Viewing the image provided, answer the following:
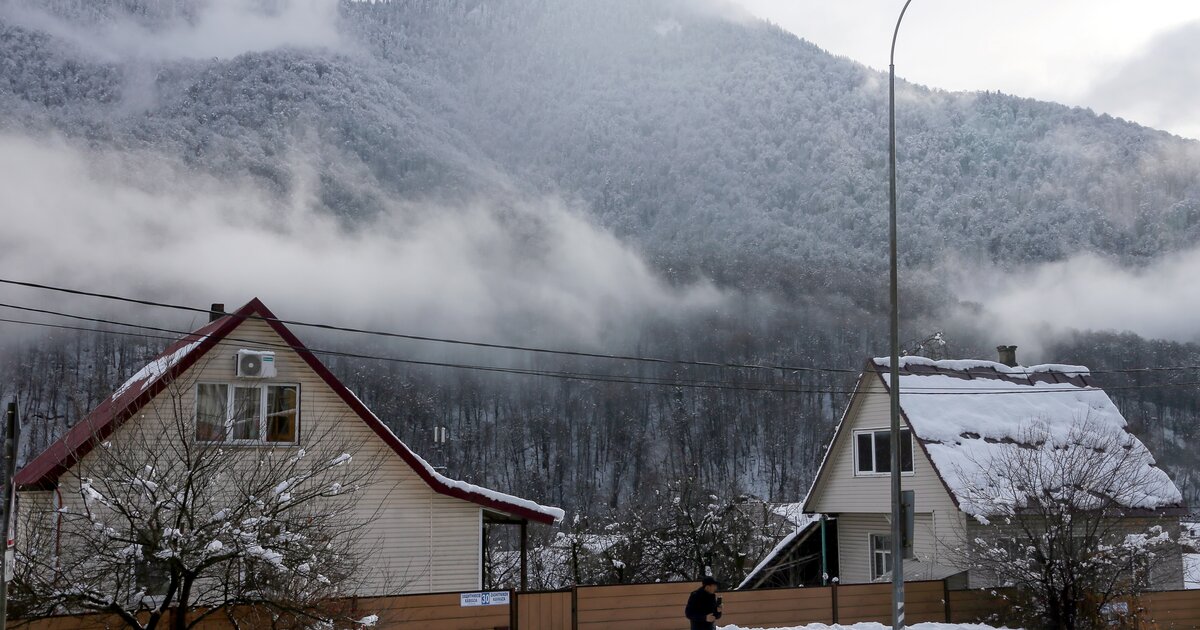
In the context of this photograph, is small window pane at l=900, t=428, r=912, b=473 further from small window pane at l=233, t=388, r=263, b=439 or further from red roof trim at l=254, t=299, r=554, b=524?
small window pane at l=233, t=388, r=263, b=439

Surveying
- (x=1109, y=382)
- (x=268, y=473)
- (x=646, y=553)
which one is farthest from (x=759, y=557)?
(x=1109, y=382)

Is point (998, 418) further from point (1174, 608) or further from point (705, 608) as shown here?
point (705, 608)

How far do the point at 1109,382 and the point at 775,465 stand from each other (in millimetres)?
63165

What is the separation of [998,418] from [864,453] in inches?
164

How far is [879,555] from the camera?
34.2m

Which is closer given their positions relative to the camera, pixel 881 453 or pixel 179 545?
pixel 179 545

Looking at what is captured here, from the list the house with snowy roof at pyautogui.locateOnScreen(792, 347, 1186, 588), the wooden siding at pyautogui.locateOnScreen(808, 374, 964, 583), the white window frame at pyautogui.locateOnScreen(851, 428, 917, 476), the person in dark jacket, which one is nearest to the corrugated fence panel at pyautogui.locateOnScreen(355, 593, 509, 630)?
the person in dark jacket

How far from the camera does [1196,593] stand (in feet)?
85.5

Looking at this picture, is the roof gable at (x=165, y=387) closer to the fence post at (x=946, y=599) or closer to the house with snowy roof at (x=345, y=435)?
the house with snowy roof at (x=345, y=435)

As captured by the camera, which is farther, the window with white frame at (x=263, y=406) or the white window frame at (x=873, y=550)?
the white window frame at (x=873, y=550)

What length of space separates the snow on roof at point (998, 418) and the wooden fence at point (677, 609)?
3.21 meters

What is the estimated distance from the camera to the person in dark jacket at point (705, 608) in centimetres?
1750

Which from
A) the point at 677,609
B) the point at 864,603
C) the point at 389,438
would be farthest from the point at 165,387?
the point at 864,603

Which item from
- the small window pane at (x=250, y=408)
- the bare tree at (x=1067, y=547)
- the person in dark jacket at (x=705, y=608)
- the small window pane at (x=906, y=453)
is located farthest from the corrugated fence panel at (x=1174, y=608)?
the small window pane at (x=250, y=408)
